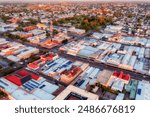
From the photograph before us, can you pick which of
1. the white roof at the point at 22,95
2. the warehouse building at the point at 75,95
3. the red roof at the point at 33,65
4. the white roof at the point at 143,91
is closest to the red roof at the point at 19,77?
the red roof at the point at 33,65

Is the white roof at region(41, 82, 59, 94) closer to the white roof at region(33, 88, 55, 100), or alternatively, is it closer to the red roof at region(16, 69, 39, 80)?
the white roof at region(33, 88, 55, 100)

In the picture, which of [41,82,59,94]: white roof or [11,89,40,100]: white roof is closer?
[11,89,40,100]: white roof

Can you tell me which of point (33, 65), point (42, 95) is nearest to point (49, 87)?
point (42, 95)

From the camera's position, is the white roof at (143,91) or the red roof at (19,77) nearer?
the white roof at (143,91)

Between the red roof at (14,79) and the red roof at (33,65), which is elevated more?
the red roof at (33,65)

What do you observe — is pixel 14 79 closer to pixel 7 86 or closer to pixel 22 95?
pixel 7 86

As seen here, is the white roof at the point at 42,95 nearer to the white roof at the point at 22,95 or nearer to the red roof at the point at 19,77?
the white roof at the point at 22,95

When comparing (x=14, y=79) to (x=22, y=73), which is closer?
(x=14, y=79)

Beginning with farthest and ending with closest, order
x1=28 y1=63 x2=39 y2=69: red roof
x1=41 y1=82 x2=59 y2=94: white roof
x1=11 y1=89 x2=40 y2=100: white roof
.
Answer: x1=28 y1=63 x2=39 y2=69: red roof < x1=41 y1=82 x2=59 y2=94: white roof < x1=11 y1=89 x2=40 y2=100: white roof

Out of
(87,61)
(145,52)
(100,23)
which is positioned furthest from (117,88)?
(100,23)

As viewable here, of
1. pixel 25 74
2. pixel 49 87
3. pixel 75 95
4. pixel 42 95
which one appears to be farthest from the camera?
pixel 25 74

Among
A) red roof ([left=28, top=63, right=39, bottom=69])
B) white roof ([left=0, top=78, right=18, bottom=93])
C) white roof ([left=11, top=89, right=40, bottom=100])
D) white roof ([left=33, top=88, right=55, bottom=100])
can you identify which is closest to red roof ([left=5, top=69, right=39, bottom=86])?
white roof ([left=0, top=78, right=18, bottom=93])
